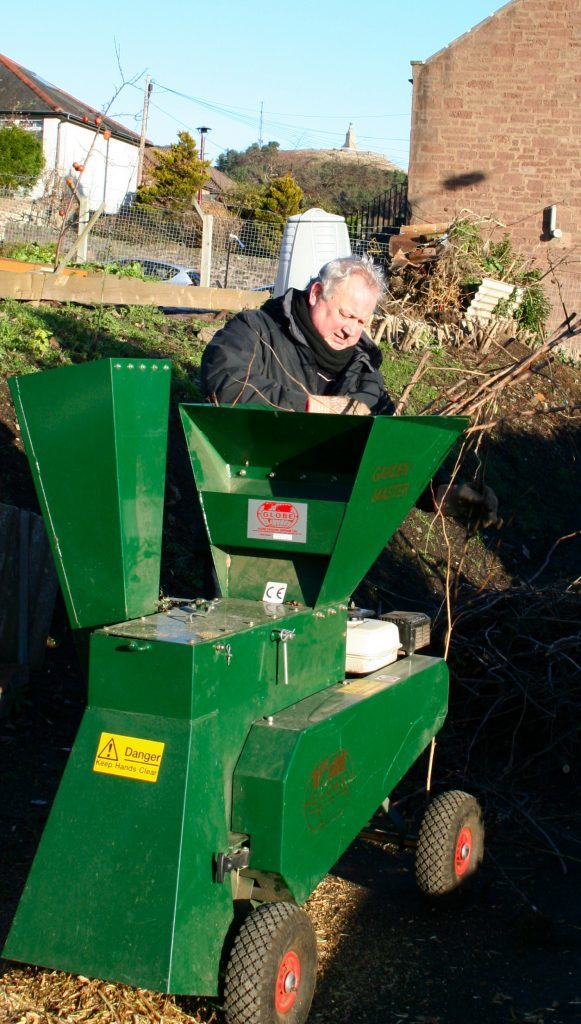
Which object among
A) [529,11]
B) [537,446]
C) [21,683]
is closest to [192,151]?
[529,11]

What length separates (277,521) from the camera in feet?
11.2

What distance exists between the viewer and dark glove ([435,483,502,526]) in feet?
13.7

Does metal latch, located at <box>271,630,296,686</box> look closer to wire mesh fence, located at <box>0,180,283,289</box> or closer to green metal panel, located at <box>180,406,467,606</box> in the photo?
green metal panel, located at <box>180,406,467,606</box>

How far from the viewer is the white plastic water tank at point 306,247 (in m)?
10.8

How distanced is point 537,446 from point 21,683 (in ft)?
28.0

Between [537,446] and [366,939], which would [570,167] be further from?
[366,939]

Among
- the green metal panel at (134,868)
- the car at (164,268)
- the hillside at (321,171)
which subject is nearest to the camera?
the green metal panel at (134,868)

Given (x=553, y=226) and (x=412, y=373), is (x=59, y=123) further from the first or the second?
(x=412, y=373)

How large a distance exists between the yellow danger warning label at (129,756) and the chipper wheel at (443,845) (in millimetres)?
1446

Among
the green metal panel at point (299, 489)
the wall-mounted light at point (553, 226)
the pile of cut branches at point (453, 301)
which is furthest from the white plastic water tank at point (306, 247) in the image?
the wall-mounted light at point (553, 226)

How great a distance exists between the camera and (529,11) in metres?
22.0

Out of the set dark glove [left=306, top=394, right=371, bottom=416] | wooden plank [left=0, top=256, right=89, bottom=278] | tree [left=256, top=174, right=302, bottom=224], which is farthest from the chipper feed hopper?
tree [left=256, top=174, right=302, bottom=224]

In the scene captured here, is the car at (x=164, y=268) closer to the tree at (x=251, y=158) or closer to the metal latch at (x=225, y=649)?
the metal latch at (x=225, y=649)

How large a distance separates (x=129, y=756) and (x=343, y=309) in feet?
6.60
